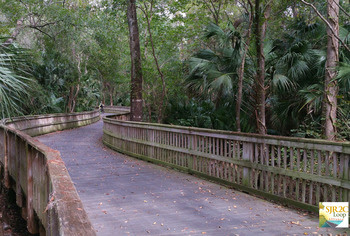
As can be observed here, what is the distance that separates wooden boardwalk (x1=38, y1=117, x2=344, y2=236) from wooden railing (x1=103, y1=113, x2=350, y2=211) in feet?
0.90

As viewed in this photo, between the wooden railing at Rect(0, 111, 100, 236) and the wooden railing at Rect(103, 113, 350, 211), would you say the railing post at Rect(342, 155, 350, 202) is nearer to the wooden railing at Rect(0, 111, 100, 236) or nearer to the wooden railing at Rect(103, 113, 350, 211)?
the wooden railing at Rect(103, 113, 350, 211)

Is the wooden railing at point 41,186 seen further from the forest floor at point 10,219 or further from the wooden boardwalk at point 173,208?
the wooden boardwalk at point 173,208

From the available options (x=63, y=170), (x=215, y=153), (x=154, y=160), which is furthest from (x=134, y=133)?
(x=63, y=170)

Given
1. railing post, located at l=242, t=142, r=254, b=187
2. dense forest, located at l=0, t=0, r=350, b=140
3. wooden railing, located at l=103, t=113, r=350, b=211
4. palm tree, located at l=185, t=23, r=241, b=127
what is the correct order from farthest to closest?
palm tree, located at l=185, t=23, r=241, b=127, dense forest, located at l=0, t=0, r=350, b=140, railing post, located at l=242, t=142, r=254, b=187, wooden railing, located at l=103, t=113, r=350, b=211

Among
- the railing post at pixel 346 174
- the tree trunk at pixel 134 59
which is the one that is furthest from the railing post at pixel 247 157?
the tree trunk at pixel 134 59

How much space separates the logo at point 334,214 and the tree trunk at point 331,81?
2107 millimetres

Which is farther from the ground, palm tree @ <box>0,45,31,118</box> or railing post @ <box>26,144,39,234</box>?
palm tree @ <box>0,45,31,118</box>

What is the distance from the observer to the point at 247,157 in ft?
21.9

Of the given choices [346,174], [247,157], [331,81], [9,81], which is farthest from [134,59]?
[346,174]

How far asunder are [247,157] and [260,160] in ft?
1.01

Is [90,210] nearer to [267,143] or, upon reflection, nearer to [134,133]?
[267,143]

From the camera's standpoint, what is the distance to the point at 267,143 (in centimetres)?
621

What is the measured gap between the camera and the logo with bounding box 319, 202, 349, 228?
4.80 m

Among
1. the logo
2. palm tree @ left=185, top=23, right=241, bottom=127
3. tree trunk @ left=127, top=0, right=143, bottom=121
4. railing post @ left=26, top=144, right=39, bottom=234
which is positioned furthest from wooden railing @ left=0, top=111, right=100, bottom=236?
palm tree @ left=185, top=23, right=241, bottom=127
